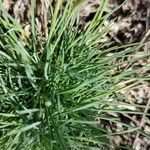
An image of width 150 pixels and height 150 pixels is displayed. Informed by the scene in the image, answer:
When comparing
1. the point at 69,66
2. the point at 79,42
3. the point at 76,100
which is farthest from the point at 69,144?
the point at 79,42

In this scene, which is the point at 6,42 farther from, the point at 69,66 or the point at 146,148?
the point at 146,148

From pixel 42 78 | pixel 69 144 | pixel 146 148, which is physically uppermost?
Answer: pixel 42 78

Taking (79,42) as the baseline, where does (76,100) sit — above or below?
below

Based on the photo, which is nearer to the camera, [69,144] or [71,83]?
[69,144]

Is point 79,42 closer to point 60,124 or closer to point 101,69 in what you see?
point 101,69

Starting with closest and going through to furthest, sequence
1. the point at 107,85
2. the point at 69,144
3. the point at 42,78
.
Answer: the point at 69,144 → the point at 42,78 → the point at 107,85

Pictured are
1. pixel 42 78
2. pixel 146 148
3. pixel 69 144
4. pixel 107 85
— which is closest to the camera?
pixel 69 144
